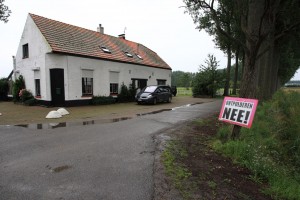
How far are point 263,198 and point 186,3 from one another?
6195 mm

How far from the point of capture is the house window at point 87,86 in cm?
1661

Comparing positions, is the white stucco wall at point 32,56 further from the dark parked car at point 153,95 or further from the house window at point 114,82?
the dark parked car at point 153,95

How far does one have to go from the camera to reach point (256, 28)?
348 inches

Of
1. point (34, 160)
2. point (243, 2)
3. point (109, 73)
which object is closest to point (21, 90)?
point (109, 73)

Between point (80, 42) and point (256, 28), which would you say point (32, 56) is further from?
point (256, 28)

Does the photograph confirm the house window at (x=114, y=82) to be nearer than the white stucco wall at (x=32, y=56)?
No

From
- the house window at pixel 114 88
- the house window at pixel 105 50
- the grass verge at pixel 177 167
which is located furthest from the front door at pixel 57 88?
the grass verge at pixel 177 167

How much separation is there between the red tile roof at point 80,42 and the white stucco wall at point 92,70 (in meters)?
0.50

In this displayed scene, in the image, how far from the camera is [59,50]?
14789 millimetres

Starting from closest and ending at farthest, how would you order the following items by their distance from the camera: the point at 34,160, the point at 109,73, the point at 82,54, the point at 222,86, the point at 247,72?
the point at 34,160
the point at 247,72
the point at 82,54
the point at 109,73
the point at 222,86

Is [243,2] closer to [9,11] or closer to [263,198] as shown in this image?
[263,198]

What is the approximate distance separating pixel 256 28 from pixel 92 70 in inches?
491

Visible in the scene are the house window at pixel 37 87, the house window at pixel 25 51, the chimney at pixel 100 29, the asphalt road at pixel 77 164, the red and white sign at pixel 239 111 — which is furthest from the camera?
the chimney at pixel 100 29

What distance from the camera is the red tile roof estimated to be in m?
15.6
